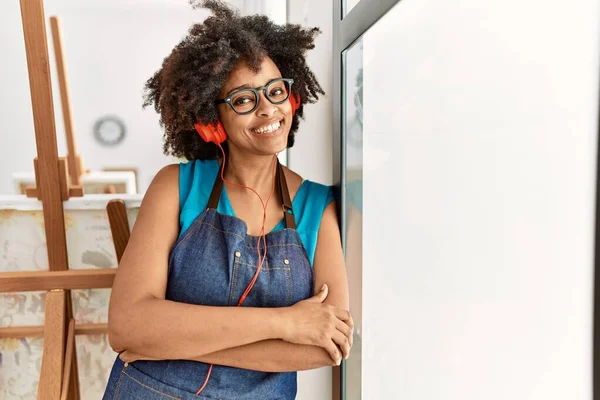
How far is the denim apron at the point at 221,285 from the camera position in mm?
1425

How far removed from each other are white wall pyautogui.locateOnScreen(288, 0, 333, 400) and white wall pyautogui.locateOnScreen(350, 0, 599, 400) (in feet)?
1.27

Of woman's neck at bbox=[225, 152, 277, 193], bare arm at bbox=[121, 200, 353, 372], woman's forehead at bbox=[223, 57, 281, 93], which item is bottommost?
bare arm at bbox=[121, 200, 353, 372]

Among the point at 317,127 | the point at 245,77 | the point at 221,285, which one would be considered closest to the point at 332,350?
the point at 221,285

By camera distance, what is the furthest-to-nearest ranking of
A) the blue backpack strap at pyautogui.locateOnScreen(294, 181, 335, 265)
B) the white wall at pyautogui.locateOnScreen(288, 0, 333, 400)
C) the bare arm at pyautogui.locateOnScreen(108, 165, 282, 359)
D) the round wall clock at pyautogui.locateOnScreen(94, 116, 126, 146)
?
the round wall clock at pyautogui.locateOnScreen(94, 116, 126, 146) → the white wall at pyautogui.locateOnScreen(288, 0, 333, 400) → the blue backpack strap at pyautogui.locateOnScreen(294, 181, 335, 265) → the bare arm at pyautogui.locateOnScreen(108, 165, 282, 359)

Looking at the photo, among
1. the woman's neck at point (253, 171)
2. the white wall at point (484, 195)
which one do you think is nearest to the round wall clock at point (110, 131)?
the woman's neck at point (253, 171)

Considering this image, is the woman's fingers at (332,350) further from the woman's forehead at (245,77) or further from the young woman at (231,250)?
the woman's forehead at (245,77)

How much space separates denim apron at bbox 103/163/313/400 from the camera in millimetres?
1425

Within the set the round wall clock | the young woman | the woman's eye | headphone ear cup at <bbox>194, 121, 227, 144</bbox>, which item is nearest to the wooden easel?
the young woman

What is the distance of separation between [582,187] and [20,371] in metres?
2.03

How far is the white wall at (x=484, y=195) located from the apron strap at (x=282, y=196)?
0.70 feet

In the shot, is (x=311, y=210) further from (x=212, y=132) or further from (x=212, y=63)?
(x=212, y=63)

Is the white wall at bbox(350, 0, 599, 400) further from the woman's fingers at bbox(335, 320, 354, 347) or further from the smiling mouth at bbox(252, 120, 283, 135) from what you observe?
the smiling mouth at bbox(252, 120, 283, 135)

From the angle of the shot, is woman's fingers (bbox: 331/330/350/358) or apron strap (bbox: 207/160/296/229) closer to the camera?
woman's fingers (bbox: 331/330/350/358)

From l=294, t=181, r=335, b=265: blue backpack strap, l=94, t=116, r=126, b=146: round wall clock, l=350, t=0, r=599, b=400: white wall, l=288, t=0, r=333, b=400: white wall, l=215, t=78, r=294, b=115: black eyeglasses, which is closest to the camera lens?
l=350, t=0, r=599, b=400: white wall
